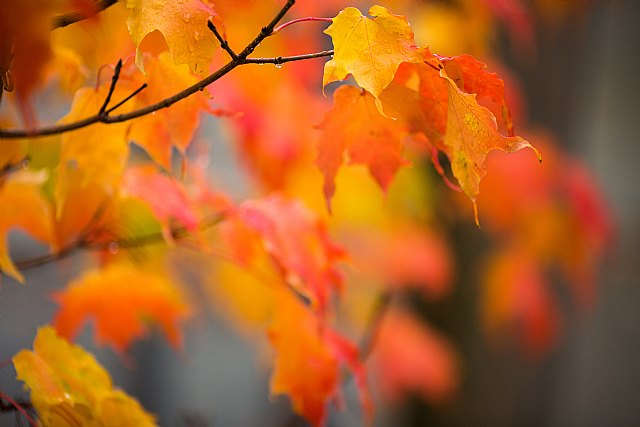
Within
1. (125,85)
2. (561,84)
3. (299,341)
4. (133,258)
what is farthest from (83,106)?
(561,84)

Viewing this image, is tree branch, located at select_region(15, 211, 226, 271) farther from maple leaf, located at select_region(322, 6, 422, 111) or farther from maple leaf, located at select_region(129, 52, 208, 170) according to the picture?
maple leaf, located at select_region(322, 6, 422, 111)

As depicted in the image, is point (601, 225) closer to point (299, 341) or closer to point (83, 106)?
point (299, 341)

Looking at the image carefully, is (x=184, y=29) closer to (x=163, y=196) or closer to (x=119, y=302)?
(x=163, y=196)

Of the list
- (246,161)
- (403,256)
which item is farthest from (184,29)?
(403,256)

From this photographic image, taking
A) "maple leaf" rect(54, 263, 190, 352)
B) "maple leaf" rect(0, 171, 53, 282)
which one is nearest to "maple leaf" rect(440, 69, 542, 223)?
"maple leaf" rect(0, 171, 53, 282)

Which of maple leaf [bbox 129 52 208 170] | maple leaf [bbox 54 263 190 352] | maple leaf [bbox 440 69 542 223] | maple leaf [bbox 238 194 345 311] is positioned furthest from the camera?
maple leaf [bbox 54 263 190 352]

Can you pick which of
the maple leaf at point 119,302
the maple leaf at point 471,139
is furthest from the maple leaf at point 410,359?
the maple leaf at point 471,139
